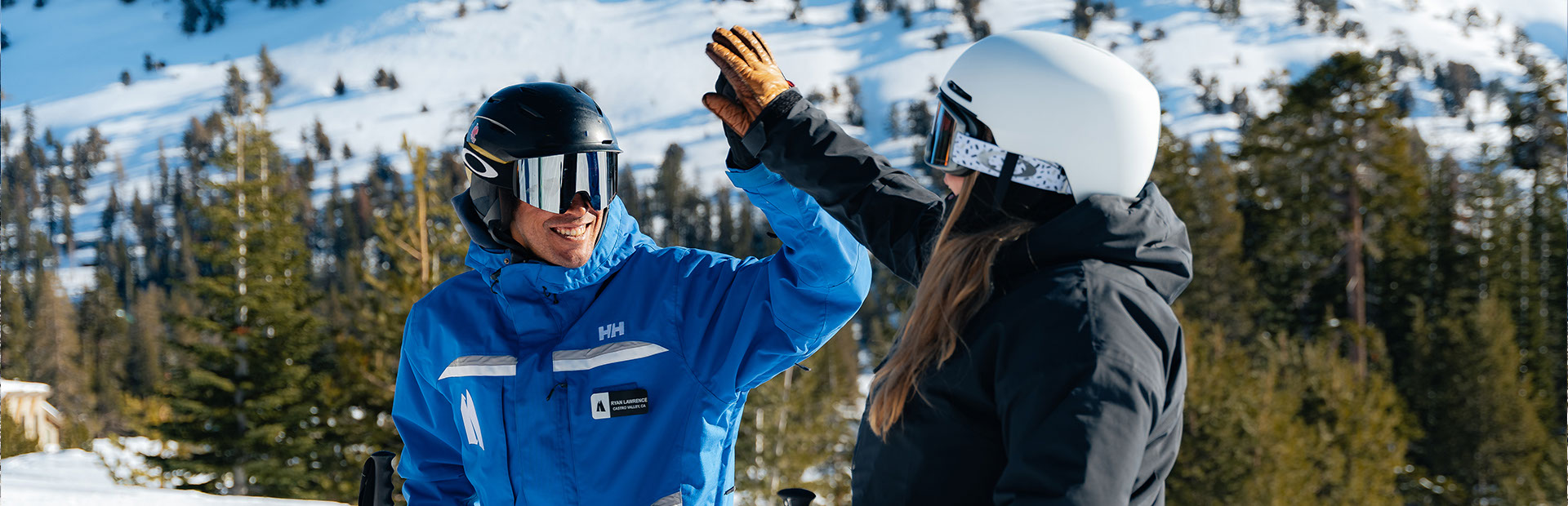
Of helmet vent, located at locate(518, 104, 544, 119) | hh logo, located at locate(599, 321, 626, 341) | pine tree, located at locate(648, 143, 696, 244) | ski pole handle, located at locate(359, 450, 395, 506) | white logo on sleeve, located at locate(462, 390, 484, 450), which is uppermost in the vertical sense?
helmet vent, located at locate(518, 104, 544, 119)

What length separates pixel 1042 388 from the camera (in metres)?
1.23

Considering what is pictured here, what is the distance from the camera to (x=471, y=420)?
2326 millimetres

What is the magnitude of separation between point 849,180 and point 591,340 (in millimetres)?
765

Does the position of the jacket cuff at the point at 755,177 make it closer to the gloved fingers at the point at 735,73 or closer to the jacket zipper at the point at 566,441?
the gloved fingers at the point at 735,73

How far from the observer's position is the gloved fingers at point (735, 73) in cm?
193

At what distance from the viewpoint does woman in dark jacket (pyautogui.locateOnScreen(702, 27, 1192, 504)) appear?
3.99 feet

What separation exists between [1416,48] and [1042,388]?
192m

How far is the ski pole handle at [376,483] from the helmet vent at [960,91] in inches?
67.4

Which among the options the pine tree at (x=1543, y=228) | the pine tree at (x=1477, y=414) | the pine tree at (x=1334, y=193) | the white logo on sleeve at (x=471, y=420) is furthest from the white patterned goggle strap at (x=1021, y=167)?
the pine tree at (x=1543, y=228)

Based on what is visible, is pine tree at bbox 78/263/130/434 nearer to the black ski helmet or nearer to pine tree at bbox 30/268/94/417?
pine tree at bbox 30/268/94/417

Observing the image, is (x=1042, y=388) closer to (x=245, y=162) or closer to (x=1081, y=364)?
(x=1081, y=364)

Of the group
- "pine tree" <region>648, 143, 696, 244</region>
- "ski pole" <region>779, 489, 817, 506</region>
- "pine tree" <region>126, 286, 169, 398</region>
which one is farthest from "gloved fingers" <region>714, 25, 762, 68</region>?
"pine tree" <region>648, 143, 696, 244</region>

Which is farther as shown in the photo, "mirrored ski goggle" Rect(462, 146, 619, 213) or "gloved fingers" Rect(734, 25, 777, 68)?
"mirrored ski goggle" Rect(462, 146, 619, 213)

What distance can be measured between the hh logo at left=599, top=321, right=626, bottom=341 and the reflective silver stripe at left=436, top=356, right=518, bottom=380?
21cm
